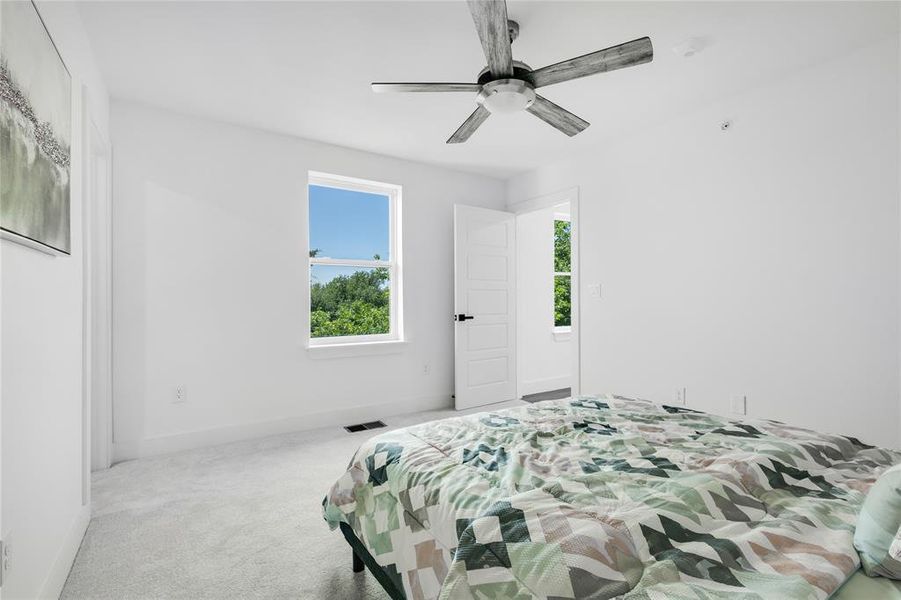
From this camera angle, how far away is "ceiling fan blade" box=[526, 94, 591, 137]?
2.31 m

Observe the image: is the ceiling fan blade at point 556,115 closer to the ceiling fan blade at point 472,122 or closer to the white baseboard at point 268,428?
the ceiling fan blade at point 472,122

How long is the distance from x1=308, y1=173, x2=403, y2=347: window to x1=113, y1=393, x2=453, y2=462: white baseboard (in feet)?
2.10

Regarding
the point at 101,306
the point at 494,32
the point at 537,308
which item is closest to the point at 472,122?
the point at 494,32

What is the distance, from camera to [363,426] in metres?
3.90

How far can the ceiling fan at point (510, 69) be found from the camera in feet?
5.63

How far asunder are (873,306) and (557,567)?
8.68 ft

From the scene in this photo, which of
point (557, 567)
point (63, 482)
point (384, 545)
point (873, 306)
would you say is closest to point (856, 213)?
point (873, 306)

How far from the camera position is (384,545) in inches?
56.7

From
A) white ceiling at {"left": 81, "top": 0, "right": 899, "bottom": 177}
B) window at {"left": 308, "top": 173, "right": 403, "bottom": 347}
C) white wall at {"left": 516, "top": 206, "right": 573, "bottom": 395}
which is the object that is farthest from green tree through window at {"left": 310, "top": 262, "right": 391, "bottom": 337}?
white wall at {"left": 516, "top": 206, "right": 573, "bottom": 395}

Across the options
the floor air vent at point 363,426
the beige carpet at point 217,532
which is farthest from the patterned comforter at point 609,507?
the floor air vent at point 363,426

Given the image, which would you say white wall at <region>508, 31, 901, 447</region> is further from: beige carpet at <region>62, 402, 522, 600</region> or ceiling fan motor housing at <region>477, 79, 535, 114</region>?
beige carpet at <region>62, 402, 522, 600</region>

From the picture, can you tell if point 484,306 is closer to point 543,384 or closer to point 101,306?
point 543,384

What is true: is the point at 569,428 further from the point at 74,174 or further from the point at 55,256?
the point at 74,174

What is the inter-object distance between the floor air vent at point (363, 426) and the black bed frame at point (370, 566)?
201 centimetres
